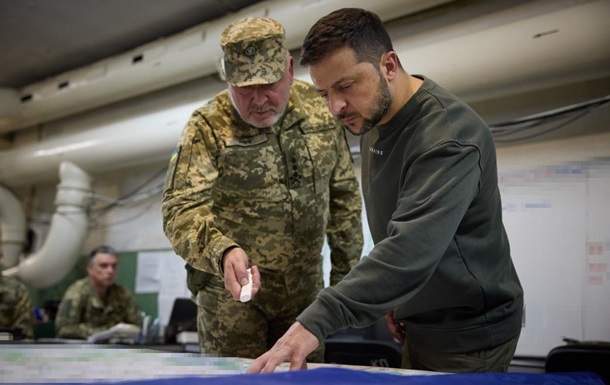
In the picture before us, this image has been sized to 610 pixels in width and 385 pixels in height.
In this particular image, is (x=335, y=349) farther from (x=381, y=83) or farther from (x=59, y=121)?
(x=59, y=121)

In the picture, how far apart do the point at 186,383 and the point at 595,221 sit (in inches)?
97.4

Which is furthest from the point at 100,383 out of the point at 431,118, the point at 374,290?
the point at 431,118

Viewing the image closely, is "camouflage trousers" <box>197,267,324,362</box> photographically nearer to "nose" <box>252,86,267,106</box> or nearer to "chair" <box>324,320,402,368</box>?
"nose" <box>252,86,267,106</box>

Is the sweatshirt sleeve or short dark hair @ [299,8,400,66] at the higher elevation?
short dark hair @ [299,8,400,66]

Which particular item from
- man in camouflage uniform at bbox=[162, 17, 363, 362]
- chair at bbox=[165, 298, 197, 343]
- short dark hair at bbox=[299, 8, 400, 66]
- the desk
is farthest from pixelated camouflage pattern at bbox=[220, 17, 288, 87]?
chair at bbox=[165, 298, 197, 343]

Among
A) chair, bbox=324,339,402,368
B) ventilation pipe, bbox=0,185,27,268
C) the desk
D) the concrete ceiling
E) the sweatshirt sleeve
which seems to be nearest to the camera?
the desk

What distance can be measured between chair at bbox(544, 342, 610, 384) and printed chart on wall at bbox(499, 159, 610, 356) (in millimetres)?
377

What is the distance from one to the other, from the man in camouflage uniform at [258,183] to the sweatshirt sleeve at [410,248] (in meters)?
0.61

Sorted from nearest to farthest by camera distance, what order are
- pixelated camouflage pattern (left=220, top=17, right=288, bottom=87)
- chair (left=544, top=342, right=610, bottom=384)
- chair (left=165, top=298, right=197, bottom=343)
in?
1. pixelated camouflage pattern (left=220, top=17, right=288, bottom=87)
2. chair (left=544, top=342, right=610, bottom=384)
3. chair (left=165, top=298, right=197, bottom=343)

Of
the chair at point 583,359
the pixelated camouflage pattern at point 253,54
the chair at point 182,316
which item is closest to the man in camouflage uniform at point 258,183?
the pixelated camouflage pattern at point 253,54

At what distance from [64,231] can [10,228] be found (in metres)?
1.01

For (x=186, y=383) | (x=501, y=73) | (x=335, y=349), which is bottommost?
(x=335, y=349)

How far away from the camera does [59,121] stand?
18.9 feet

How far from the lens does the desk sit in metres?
0.91
